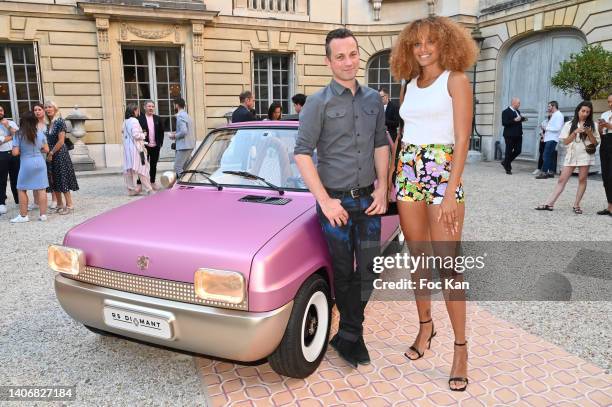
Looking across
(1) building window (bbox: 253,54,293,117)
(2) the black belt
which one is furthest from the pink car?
(1) building window (bbox: 253,54,293,117)

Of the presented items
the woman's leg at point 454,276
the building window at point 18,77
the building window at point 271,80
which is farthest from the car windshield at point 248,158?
the building window at point 271,80

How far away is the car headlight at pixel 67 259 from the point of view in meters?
2.77

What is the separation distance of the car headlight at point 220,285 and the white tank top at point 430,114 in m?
1.34

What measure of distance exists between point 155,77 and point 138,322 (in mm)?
14425

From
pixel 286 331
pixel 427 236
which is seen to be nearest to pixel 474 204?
pixel 427 236

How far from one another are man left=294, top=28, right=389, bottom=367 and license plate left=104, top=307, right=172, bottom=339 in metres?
1.06

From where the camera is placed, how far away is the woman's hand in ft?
8.49

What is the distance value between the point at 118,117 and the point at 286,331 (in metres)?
14.1

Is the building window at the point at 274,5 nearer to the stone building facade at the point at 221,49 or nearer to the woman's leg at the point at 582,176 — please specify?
the stone building facade at the point at 221,49

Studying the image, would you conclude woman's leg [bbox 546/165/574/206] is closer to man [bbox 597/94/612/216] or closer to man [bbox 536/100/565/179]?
man [bbox 597/94/612/216]

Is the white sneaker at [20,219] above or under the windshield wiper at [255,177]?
under

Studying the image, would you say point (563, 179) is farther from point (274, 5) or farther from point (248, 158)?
point (274, 5)

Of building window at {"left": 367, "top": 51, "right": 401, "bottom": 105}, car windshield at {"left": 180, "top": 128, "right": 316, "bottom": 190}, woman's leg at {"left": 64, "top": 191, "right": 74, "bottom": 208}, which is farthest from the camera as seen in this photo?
building window at {"left": 367, "top": 51, "right": 401, "bottom": 105}

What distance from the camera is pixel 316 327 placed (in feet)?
9.77
